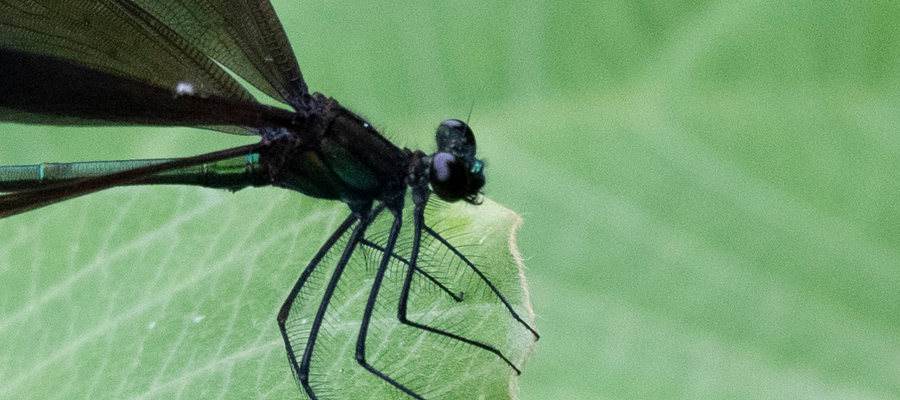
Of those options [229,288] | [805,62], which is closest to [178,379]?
[229,288]

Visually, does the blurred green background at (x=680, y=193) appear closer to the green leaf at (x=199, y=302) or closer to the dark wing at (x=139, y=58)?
the green leaf at (x=199, y=302)

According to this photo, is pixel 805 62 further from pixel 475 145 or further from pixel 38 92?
pixel 38 92

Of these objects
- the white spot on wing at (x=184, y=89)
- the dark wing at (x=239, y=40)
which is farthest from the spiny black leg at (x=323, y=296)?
the white spot on wing at (x=184, y=89)

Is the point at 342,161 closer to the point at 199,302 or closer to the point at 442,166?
the point at 442,166

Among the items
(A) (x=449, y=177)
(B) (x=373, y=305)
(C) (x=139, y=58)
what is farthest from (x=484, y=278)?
(C) (x=139, y=58)

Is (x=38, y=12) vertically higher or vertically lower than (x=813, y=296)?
lower
